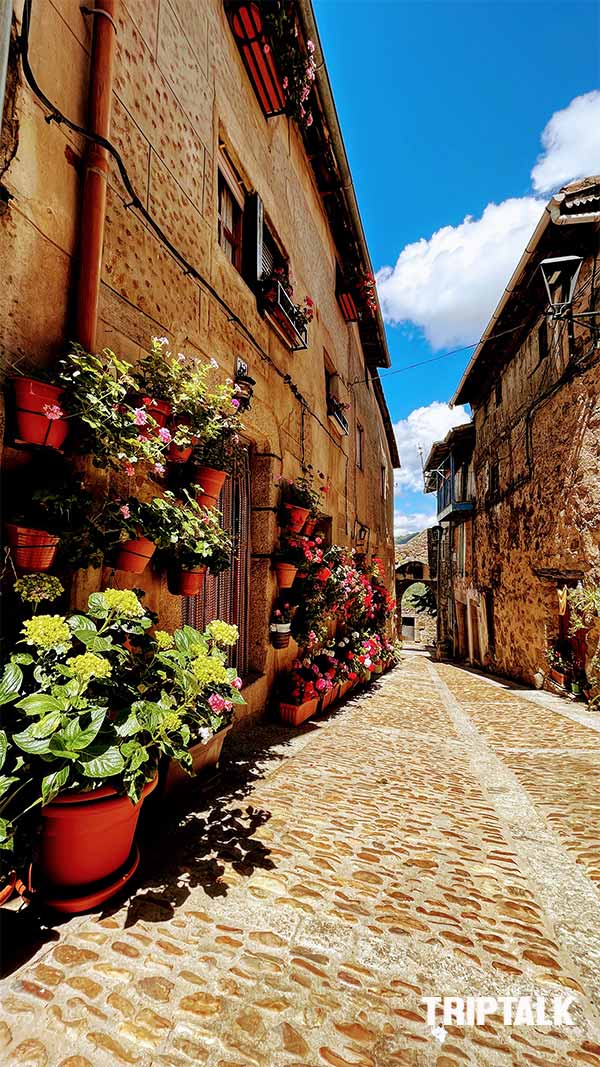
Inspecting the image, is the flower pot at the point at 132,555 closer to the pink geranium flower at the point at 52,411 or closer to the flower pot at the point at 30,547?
the flower pot at the point at 30,547

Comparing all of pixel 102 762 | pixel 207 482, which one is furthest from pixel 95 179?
pixel 102 762

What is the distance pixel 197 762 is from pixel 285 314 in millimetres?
4675

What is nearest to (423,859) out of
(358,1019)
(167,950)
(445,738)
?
(358,1019)

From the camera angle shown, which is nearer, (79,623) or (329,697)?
(79,623)

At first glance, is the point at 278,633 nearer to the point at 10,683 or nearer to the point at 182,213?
the point at 10,683

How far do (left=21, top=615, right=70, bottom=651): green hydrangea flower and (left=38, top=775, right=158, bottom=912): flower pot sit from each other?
0.59 metres

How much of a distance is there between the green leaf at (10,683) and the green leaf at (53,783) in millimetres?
307

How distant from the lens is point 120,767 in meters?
1.64

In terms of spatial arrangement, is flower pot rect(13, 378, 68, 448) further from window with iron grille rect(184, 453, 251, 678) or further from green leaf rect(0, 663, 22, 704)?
window with iron grille rect(184, 453, 251, 678)

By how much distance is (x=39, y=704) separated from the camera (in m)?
1.61

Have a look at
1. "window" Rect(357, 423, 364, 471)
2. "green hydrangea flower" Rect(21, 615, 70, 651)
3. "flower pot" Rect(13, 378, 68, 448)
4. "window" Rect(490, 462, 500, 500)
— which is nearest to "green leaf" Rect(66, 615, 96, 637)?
"green hydrangea flower" Rect(21, 615, 70, 651)

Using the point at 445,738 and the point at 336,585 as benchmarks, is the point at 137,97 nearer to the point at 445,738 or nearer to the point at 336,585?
the point at 336,585

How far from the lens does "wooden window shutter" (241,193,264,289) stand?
480 centimetres

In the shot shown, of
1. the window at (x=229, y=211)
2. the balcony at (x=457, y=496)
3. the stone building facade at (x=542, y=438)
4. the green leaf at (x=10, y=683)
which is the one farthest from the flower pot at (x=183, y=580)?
the balcony at (x=457, y=496)
